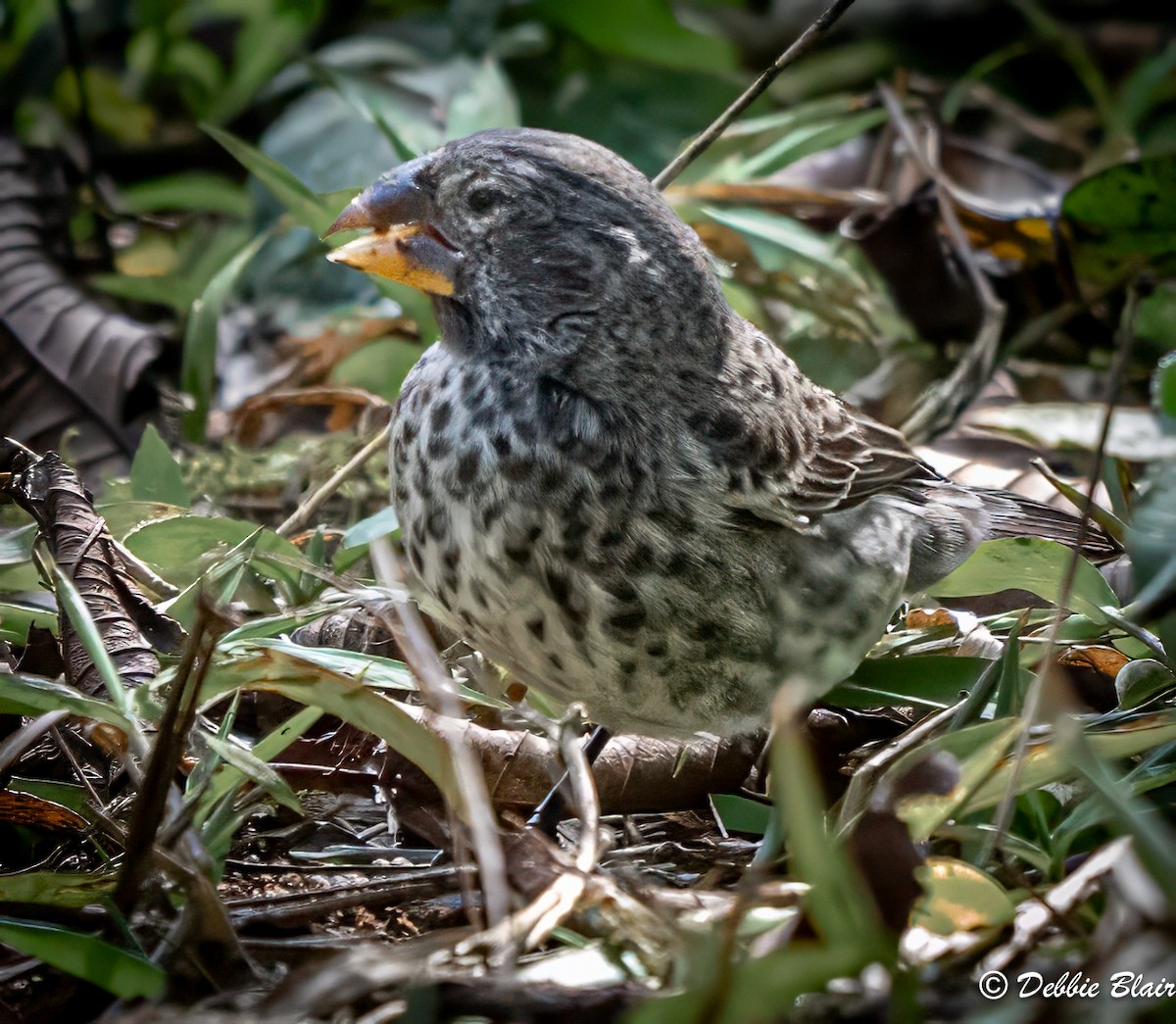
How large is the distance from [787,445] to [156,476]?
137 cm

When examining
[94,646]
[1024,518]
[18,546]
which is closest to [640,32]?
[1024,518]

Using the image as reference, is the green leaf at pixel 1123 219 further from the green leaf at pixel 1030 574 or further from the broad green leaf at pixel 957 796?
the broad green leaf at pixel 957 796

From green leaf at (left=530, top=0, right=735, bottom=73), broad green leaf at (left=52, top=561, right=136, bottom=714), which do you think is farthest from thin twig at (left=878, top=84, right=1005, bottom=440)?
broad green leaf at (left=52, top=561, right=136, bottom=714)

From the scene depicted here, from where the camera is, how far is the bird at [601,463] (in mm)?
2164

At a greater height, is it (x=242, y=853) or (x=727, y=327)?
(x=727, y=327)

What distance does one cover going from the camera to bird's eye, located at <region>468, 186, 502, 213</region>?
7.73 ft

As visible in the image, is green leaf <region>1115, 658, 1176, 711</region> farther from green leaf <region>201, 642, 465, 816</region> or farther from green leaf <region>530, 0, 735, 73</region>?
green leaf <region>530, 0, 735, 73</region>

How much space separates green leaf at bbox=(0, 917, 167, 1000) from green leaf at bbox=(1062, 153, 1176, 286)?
3.22m

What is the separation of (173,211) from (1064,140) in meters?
3.33

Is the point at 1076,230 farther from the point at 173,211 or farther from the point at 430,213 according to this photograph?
the point at 173,211

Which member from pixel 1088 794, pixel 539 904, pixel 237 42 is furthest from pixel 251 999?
pixel 237 42

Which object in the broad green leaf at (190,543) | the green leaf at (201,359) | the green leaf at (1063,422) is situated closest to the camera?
the broad green leaf at (190,543)

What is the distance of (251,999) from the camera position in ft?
5.10

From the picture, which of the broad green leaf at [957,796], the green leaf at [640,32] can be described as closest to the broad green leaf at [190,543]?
the broad green leaf at [957,796]
